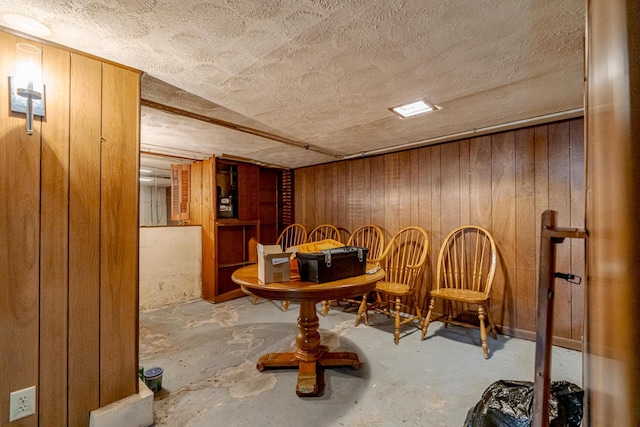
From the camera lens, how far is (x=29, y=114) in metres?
1.21

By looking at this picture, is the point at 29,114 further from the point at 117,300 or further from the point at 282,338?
the point at 282,338

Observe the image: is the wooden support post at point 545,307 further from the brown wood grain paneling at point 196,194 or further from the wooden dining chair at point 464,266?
the brown wood grain paneling at point 196,194

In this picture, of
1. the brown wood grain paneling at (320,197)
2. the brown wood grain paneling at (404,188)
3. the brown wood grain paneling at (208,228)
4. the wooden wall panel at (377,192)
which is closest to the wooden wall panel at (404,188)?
the brown wood grain paneling at (404,188)

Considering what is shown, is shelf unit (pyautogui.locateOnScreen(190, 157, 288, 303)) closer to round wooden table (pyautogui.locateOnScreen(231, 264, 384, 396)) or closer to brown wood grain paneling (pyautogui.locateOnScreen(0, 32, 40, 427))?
round wooden table (pyautogui.locateOnScreen(231, 264, 384, 396))

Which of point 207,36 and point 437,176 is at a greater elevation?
point 207,36

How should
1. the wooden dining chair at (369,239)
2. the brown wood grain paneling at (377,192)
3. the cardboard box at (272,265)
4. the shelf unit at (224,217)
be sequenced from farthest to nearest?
1. the shelf unit at (224,217)
2. the brown wood grain paneling at (377,192)
3. the wooden dining chair at (369,239)
4. the cardboard box at (272,265)

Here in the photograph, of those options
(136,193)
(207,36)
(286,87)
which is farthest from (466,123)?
(136,193)

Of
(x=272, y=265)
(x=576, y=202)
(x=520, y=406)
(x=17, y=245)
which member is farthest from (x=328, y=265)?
(x=576, y=202)

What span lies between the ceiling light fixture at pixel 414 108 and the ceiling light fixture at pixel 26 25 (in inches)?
74.8

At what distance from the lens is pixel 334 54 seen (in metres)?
1.39

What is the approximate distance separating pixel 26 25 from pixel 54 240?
0.90 metres

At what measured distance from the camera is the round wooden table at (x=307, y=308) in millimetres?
1651

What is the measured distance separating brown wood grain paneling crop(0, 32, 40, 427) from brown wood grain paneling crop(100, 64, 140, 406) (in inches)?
9.5

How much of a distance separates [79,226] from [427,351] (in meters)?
A: 2.51
